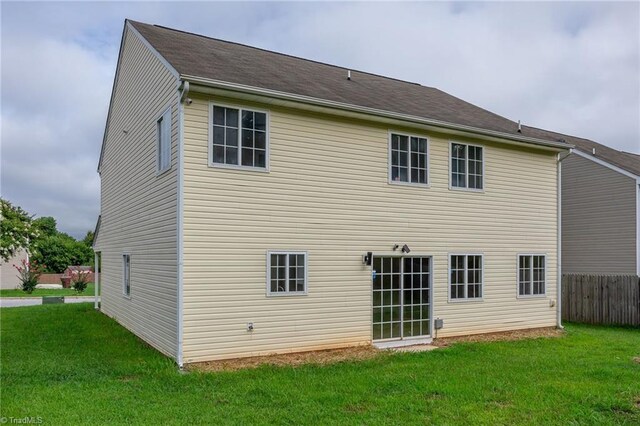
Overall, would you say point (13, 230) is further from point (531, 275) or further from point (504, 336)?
point (531, 275)

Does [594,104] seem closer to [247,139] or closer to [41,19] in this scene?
[247,139]

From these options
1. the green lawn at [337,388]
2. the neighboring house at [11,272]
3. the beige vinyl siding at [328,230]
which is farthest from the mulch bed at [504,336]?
the neighboring house at [11,272]

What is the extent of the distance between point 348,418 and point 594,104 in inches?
1225

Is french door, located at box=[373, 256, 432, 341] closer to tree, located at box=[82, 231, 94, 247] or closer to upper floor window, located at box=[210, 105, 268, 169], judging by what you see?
upper floor window, located at box=[210, 105, 268, 169]

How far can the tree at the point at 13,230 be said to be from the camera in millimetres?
34150

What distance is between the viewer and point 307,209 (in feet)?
30.6

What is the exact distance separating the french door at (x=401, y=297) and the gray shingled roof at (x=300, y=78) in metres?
3.35

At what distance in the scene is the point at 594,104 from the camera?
29766mm

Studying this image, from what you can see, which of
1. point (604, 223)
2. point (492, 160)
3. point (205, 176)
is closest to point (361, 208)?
point (205, 176)

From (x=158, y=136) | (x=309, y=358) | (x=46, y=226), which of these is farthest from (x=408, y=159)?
(x=46, y=226)

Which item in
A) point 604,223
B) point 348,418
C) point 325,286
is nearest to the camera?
point 348,418

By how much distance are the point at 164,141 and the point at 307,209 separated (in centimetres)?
311

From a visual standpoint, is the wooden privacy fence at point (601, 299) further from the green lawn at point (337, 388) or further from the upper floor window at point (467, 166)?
the upper floor window at point (467, 166)

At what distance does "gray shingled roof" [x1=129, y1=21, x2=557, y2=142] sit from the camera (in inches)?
360
